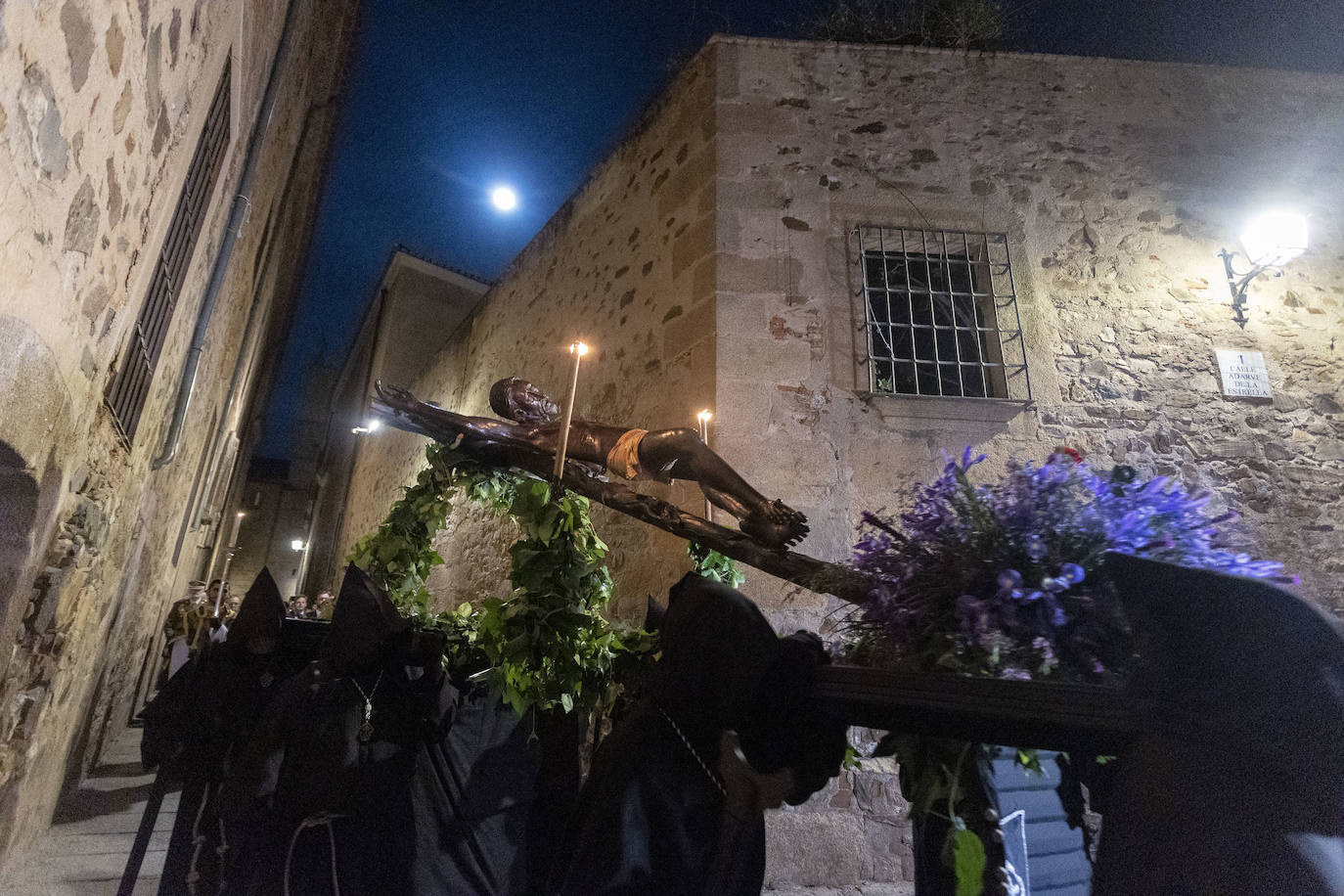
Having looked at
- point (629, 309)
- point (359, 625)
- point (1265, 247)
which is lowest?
point (359, 625)

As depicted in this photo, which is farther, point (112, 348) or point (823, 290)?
point (823, 290)

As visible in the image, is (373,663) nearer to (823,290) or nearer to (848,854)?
(848,854)

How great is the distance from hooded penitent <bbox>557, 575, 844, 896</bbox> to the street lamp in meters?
5.50

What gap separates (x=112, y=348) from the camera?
282cm

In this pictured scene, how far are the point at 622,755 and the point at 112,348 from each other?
2.96 meters

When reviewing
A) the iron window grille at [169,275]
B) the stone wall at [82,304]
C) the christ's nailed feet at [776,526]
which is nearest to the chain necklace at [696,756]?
the christ's nailed feet at [776,526]

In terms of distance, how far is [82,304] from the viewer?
231 centimetres

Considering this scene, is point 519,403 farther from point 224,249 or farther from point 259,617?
point 224,249

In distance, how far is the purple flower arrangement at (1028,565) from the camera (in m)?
1.18

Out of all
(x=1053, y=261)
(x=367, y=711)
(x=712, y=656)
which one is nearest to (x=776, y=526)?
(x=712, y=656)

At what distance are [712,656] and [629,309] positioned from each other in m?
4.80

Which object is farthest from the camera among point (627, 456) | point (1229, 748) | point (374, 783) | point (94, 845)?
point (94, 845)

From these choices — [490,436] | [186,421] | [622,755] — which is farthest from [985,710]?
[186,421]

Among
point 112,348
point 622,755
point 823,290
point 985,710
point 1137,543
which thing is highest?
point 823,290
